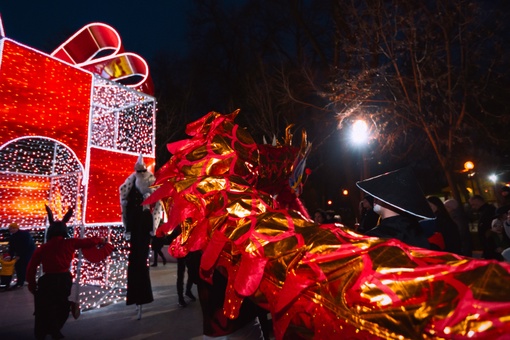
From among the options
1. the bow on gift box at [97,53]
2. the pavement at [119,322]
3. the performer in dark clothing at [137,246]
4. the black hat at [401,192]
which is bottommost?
the pavement at [119,322]

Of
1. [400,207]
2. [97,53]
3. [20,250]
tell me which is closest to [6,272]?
[20,250]

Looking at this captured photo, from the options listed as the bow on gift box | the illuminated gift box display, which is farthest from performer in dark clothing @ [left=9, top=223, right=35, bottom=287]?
the bow on gift box

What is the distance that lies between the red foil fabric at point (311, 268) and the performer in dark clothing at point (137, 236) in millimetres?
3245

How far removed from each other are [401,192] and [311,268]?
147 centimetres

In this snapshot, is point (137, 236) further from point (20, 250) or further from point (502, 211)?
point (502, 211)

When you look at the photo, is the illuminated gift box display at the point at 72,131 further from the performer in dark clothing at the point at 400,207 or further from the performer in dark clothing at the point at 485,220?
the performer in dark clothing at the point at 485,220

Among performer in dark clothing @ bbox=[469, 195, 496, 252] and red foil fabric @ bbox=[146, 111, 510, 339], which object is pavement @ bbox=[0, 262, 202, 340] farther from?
performer in dark clothing @ bbox=[469, 195, 496, 252]

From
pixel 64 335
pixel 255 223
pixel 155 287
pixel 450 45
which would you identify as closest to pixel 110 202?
pixel 155 287

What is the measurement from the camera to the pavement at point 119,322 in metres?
4.68

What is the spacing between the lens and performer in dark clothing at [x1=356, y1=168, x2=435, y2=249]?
247 centimetres

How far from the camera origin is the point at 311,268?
1.45 meters

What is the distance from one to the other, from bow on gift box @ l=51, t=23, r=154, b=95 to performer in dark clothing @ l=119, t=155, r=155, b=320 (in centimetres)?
354

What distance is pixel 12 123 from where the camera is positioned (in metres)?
5.30

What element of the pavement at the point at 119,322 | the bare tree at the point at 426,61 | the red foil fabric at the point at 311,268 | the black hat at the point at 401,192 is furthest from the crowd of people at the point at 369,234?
the bare tree at the point at 426,61
